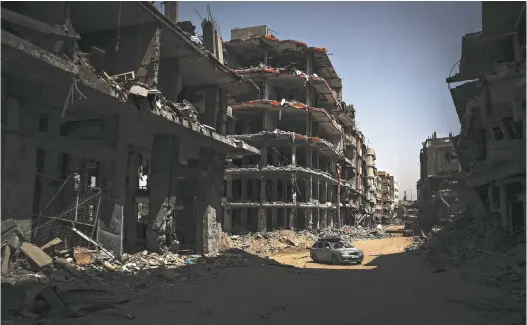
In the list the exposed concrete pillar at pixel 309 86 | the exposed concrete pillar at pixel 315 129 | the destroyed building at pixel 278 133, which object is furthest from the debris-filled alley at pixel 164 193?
the exposed concrete pillar at pixel 315 129

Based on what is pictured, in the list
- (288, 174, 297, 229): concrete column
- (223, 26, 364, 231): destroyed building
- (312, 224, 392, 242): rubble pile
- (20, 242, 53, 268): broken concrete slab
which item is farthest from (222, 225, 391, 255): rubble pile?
(20, 242, 53, 268): broken concrete slab

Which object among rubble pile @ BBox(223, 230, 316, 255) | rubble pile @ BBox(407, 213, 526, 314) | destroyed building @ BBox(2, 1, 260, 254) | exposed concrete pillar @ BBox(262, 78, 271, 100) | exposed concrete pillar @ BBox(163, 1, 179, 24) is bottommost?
rubble pile @ BBox(223, 230, 316, 255)

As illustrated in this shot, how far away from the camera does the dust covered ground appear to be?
869 centimetres

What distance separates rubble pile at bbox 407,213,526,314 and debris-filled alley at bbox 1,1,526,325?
10cm

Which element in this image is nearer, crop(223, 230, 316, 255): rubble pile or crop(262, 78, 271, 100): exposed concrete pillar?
crop(223, 230, 316, 255): rubble pile

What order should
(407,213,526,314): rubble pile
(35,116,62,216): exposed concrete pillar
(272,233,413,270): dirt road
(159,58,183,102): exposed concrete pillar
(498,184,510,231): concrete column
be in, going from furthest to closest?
(272,233,413,270): dirt road < (159,58,183,102): exposed concrete pillar < (498,184,510,231): concrete column < (35,116,62,216): exposed concrete pillar < (407,213,526,314): rubble pile

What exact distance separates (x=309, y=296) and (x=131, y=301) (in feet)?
15.9

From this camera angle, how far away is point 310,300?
35.8 ft

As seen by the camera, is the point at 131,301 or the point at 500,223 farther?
the point at 500,223

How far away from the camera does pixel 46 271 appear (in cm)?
1018

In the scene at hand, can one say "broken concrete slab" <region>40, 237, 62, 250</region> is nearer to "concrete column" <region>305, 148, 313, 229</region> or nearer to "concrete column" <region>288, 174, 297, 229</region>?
"concrete column" <region>288, 174, 297, 229</region>

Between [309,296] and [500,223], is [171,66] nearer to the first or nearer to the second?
[309,296]

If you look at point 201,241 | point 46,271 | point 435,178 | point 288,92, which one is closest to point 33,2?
point 46,271

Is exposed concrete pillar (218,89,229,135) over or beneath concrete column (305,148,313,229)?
over
